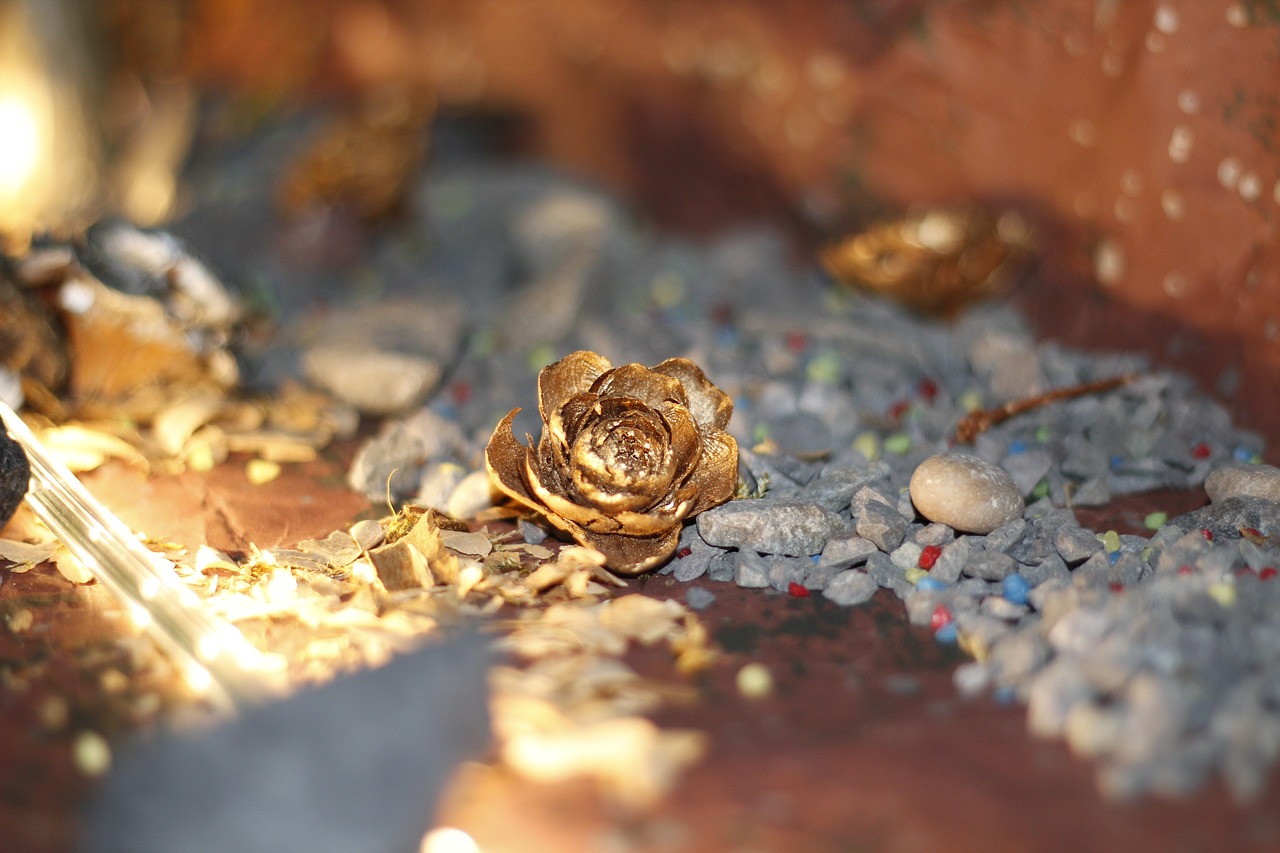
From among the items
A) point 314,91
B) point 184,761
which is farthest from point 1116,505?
point 314,91

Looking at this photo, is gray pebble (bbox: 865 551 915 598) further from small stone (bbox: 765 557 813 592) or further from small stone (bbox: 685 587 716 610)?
small stone (bbox: 685 587 716 610)

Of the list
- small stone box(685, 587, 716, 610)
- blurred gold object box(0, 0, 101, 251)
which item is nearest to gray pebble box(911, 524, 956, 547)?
small stone box(685, 587, 716, 610)

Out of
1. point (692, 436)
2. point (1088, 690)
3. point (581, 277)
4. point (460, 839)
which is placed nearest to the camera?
point (460, 839)

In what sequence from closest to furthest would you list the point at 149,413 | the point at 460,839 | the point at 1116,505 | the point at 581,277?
the point at 460,839 < the point at 1116,505 < the point at 149,413 < the point at 581,277

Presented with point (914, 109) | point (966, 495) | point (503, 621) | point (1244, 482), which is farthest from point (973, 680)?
point (914, 109)

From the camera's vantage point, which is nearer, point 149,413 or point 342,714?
point 342,714

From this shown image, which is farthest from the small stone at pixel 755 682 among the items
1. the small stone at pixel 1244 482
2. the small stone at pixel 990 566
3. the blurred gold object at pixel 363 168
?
the blurred gold object at pixel 363 168

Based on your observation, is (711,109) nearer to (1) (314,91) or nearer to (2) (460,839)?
(1) (314,91)

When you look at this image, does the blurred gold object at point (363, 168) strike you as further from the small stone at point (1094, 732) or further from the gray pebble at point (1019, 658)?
the small stone at point (1094, 732)
